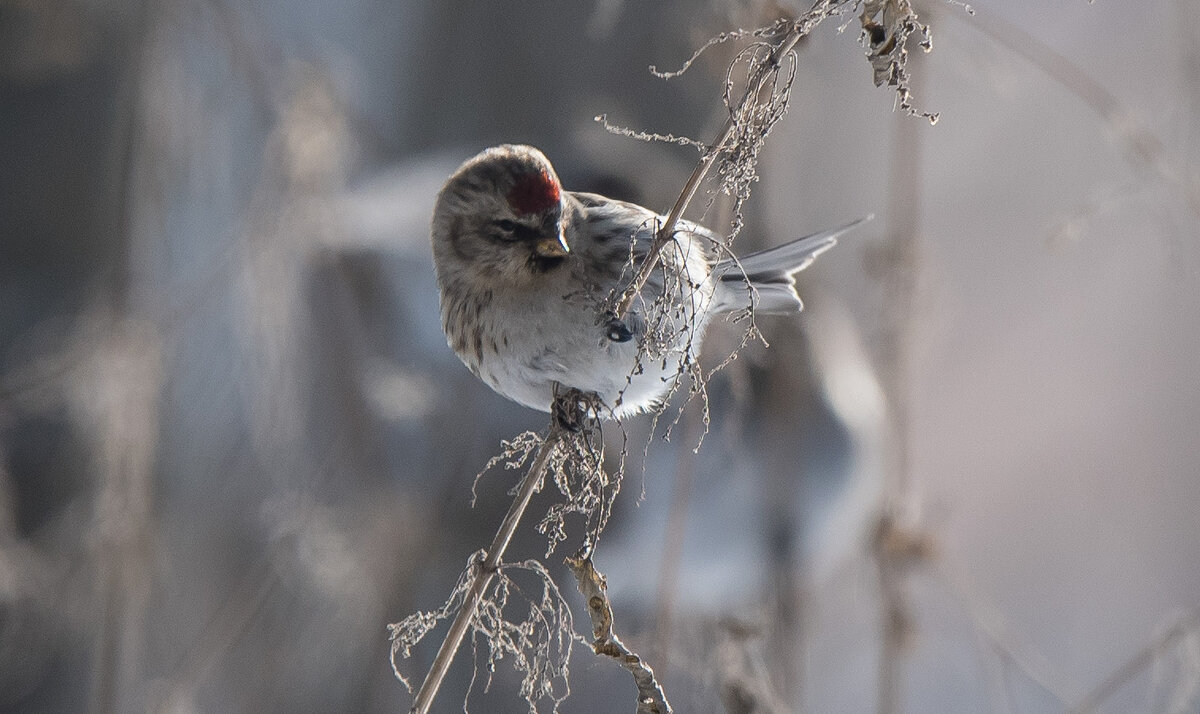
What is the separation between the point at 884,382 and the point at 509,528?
1426 mm

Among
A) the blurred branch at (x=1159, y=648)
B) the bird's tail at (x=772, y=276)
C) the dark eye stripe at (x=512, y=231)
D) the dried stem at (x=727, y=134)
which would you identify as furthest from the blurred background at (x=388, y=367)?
the dried stem at (x=727, y=134)

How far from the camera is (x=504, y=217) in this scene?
1561 millimetres

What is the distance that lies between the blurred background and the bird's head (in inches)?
15.6

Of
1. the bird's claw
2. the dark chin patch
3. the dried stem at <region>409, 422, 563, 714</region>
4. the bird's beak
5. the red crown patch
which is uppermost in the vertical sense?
the red crown patch

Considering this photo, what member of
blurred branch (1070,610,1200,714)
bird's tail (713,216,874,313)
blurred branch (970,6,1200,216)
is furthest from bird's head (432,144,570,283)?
blurred branch (1070,610,1200,714)

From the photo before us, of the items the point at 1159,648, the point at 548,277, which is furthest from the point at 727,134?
the point at 1159,648

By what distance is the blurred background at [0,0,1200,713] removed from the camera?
6.39 feet

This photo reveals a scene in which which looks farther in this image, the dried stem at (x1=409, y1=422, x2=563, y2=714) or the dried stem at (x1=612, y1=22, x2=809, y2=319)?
the dried stem at (x1=409, y1=422, x2=563, y2=714)

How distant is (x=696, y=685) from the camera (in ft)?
6.14

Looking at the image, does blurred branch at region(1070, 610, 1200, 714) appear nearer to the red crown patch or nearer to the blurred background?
the blurred background

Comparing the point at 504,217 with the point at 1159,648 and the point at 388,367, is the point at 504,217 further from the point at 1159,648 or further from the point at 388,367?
the point at 1159,648

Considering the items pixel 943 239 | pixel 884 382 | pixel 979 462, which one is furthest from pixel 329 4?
pixel 979 462

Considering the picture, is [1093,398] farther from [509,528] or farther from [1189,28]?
[509,528]

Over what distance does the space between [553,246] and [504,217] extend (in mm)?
100
